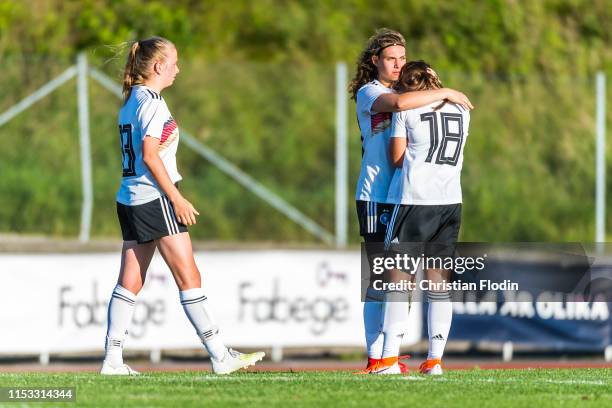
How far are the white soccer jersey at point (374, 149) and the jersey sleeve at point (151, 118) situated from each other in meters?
1.15

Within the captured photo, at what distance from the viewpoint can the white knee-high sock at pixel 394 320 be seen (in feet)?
24.7

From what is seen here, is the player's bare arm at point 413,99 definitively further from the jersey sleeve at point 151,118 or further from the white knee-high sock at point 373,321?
the jersey sleeve at point 151,118

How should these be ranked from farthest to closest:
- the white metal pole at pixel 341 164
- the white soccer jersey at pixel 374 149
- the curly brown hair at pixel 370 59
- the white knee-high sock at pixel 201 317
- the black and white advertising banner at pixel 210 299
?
the white metal pole at pixel 341 164
the black and white advertising banner at pixel 210 299
the curly brown hair at pixel 370 59
the white soccer jersey at pixel 374 149
the white knee-high sock at pixel 201 317

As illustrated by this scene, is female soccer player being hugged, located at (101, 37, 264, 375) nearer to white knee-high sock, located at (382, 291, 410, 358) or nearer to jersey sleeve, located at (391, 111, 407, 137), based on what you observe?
white knee-high sock, located at (382, 291, 410, 358)

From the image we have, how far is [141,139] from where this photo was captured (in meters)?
7.24

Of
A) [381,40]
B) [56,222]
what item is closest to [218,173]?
[56,222]

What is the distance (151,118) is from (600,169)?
10.6 metres

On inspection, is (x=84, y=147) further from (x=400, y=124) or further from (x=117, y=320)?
(x=400, y=124)

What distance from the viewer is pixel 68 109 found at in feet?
54.4

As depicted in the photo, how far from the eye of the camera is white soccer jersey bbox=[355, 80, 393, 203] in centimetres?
766

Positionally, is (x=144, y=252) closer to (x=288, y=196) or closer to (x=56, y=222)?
(x=56, y=222)

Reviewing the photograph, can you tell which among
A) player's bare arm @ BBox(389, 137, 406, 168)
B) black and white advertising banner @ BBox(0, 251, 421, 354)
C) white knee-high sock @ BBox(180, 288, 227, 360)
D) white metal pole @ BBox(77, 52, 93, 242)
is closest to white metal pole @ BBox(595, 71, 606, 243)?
black and white advertising banner @ BBox(0, 251, 421, 354)

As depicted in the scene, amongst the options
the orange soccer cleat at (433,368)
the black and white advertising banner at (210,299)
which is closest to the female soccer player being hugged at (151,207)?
the orange soccer cleat at (433,368)

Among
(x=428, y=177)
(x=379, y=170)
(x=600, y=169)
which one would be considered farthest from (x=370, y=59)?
(x=600, y=169)
